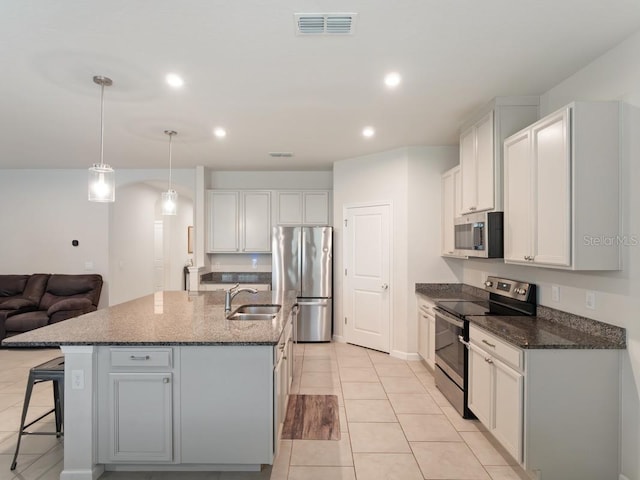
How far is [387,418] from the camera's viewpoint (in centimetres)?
297

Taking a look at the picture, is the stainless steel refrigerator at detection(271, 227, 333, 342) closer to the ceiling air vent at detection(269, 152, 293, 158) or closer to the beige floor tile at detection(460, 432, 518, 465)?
the ceiling air vent at detection(269, 152, 293, 158)

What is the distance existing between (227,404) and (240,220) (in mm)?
3907

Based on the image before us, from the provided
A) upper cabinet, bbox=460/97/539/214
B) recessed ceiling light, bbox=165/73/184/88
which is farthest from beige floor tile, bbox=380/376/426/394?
recessed ceiling light, bbox=165/73/184/88

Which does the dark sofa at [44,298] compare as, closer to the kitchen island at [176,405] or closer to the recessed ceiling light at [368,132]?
the kitchen island at [176,405]

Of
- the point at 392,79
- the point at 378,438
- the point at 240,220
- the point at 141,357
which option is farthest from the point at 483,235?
the point at 240,220

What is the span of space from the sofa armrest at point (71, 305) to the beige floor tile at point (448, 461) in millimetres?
4625

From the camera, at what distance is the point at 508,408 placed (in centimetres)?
226

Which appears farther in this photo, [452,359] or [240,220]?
[240,220]

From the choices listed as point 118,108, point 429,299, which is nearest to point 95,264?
point 118,108

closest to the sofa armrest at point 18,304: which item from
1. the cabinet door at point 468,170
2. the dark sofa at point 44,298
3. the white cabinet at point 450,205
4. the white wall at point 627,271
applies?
the dark sofa at point 44,298

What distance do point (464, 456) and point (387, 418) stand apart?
0.67 m

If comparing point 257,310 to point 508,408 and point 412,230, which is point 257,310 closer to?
point 508,408

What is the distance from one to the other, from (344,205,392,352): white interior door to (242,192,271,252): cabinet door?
136 cm

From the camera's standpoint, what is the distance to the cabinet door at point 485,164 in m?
3.03
